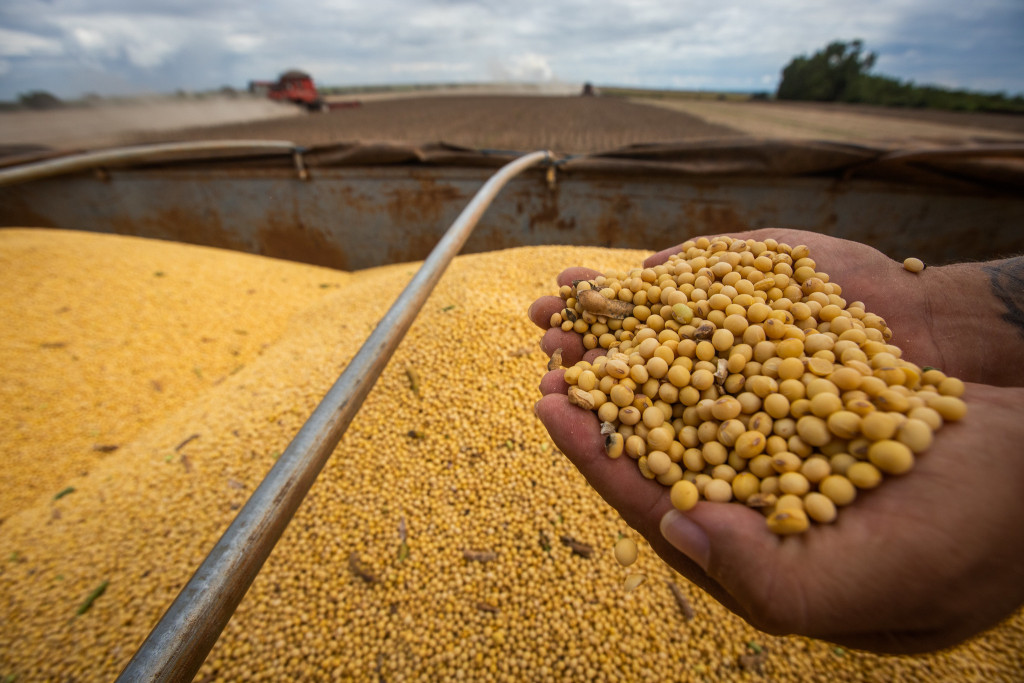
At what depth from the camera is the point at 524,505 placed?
2.07 m

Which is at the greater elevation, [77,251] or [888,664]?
[77,251]

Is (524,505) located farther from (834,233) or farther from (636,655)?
(834,233)

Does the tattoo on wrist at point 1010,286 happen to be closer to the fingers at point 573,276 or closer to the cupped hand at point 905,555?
the cupped hand at point 905,555

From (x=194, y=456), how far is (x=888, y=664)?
3.30m

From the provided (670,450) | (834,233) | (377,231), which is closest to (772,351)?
(670,450)

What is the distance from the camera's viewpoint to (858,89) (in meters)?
30.7

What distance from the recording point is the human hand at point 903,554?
30.9 inches

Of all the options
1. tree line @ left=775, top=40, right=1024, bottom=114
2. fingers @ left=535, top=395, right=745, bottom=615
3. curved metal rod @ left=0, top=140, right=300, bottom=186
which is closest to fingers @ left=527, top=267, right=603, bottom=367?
fingers @ left=535, top=395, right=745, bottom=615

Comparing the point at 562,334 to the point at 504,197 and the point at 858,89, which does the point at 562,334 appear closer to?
the point at 504,197

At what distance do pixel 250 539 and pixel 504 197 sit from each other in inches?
151

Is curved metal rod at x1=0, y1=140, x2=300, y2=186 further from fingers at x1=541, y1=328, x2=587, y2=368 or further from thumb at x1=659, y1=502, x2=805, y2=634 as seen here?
thumb at x1=659, y1=502, x2=805, y2=634

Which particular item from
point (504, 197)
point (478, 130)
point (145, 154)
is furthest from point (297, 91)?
point (504, 197)

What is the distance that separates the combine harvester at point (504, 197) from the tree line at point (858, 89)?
33.6 m

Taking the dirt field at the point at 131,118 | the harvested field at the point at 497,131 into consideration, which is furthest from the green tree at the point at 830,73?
the dirt field at the point at 131,118
